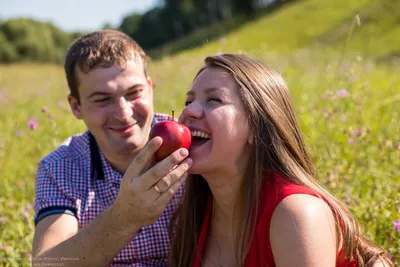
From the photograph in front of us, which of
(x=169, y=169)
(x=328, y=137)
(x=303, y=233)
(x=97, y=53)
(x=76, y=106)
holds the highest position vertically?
(x=97, y=53)

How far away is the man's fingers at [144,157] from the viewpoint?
6.32 feet

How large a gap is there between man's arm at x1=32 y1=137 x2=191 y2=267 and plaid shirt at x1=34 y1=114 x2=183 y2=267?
108 millimetres

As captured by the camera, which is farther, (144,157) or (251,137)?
(251,137)

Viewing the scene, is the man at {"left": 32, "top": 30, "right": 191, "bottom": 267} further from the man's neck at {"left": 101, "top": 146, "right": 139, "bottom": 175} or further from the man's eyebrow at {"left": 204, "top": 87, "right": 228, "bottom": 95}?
the man's eyebrow at {"left": 204, "top": 87, "right": 228, "bottom": 95}

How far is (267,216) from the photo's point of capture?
1942mm

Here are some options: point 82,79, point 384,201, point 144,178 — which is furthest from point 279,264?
point 82,79

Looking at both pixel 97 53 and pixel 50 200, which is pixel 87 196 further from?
pixel 97 53

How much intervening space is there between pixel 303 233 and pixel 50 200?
1.45 metres

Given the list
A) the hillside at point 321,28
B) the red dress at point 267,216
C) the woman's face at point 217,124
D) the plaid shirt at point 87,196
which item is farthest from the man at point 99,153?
the hillside at point 321,28

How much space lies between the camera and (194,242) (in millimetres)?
2432

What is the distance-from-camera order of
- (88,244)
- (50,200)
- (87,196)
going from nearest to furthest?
(88,244) → (50,200) → (87,196)

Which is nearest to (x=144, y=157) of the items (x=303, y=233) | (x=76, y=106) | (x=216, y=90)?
(x=216, y=90)

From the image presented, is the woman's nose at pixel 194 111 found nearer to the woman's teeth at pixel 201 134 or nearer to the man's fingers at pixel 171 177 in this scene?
the woman's teeth at pixel 201 134

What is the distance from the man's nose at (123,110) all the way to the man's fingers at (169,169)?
32.7 inches
